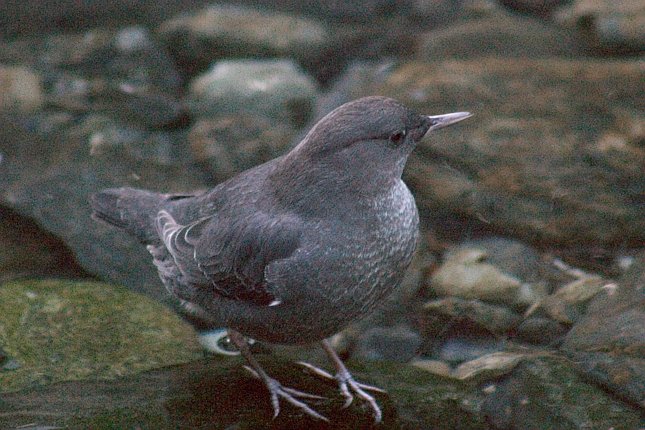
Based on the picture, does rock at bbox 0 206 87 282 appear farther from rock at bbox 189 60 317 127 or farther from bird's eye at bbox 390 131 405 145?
bird's eye at bbox 390 131 405 145

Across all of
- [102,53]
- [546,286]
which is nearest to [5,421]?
[546,286]

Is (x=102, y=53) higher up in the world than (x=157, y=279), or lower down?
higher up

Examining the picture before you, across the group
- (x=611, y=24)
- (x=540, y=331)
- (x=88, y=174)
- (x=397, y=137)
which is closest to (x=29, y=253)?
(x=88, y=174)

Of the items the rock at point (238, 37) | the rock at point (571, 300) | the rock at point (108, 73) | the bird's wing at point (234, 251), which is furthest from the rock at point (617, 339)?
the rock at point (238, 37)

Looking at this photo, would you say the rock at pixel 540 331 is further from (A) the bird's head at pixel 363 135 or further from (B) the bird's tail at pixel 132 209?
(B) the bird's tail at pixel 132 209

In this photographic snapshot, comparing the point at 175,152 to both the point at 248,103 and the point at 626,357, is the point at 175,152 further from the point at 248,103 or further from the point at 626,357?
the point at 626,357

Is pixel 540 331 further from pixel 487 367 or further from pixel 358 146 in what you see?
pixel 358 146

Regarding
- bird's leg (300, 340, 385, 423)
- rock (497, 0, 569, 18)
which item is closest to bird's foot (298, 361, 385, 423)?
bird's leg (300, 340, 385, 423)

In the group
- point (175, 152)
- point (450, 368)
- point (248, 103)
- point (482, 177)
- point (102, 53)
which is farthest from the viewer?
point (102, 53)
